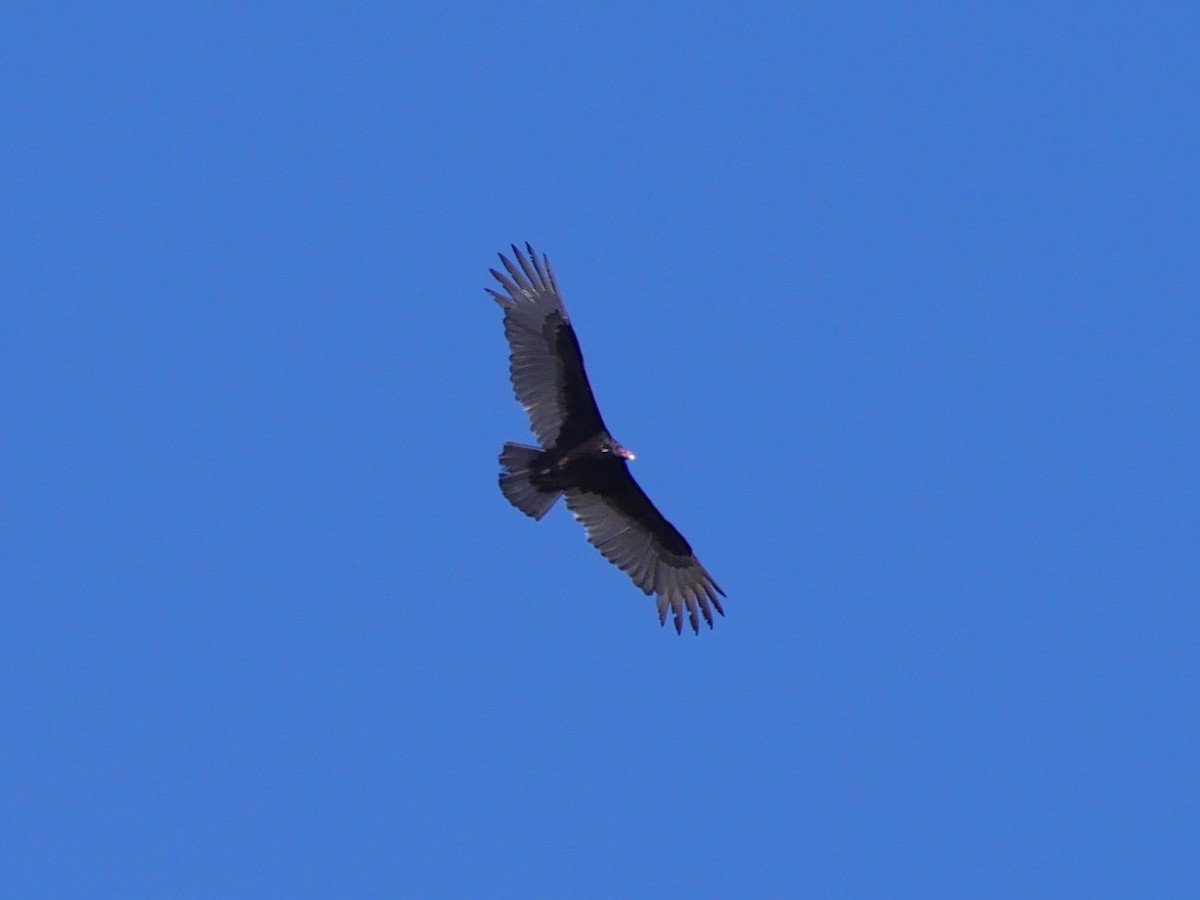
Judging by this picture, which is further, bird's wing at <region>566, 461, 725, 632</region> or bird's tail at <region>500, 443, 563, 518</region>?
bird's wing at <region>566, 461, 725, 632</region>

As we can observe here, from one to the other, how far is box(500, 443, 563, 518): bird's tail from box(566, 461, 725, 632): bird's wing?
0.50 m

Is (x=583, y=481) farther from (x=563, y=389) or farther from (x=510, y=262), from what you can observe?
(x=510, y=262)

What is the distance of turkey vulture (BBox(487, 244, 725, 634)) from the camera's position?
19.5m

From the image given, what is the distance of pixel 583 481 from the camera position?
778 inches

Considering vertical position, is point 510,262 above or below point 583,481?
above

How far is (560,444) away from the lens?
64.2 feet

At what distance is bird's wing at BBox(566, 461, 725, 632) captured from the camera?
2003 centimetres

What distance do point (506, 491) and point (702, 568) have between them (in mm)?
2152

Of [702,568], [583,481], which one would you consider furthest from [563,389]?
[702,568]

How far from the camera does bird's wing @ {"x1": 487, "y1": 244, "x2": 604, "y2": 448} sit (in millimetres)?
19531

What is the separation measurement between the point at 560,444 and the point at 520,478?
0.48m

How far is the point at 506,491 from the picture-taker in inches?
768

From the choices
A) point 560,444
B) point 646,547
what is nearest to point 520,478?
point 560,444

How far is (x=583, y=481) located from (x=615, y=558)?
0.92 meters
